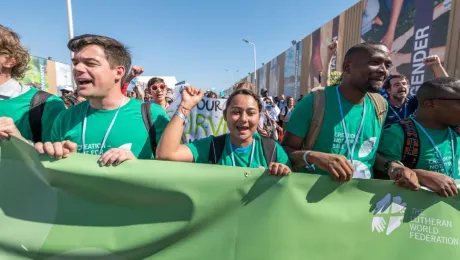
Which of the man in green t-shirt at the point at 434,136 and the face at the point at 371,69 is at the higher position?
the face at the point at 371,69

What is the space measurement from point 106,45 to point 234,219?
54.4 inches

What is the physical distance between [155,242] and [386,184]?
1.33m

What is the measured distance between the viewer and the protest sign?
419cm

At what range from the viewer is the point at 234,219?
156 cm

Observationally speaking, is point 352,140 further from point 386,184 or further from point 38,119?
point 38,119

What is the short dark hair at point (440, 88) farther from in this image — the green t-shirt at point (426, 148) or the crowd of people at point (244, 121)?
the green t-shirt at point (426, 148)

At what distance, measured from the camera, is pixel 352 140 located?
6.37 feet

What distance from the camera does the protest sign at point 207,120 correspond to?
13.7 ft

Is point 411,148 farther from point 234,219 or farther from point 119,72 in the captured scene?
point 119,72

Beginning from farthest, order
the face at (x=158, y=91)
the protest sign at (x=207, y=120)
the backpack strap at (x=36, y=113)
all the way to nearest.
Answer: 1. the face at (x=158, y=91)
2. the protest sign at (x=207, y=120)
3. the backpack strap at (x=36, y=113)

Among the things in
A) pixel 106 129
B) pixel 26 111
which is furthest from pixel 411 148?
pixel 26 111

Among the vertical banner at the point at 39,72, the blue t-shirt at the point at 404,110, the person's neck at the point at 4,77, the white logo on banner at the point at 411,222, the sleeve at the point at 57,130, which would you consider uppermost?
the vertical banner at the point at 39,72

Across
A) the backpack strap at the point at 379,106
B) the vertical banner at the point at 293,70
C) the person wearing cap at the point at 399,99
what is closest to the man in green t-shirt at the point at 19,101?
the backpack strap at the point at 379,106

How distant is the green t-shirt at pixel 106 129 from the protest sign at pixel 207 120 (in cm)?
228
